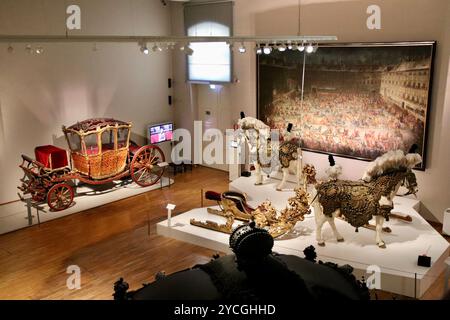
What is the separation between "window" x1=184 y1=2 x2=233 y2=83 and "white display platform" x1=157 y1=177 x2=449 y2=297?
4251mm

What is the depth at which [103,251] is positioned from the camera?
26.5ft

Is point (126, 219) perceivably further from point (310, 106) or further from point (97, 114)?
point (310, 106)

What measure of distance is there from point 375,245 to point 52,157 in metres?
6.43

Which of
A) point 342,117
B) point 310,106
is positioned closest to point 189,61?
point 310,106

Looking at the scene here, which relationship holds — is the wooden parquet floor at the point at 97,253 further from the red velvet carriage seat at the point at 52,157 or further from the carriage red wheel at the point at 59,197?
the red velvet carriage seat at the point at 52,157

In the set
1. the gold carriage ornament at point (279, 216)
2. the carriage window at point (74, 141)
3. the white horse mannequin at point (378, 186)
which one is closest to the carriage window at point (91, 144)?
the carriage window at point (74, 141)

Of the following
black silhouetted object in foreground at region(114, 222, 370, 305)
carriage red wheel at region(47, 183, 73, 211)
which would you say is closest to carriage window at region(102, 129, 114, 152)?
carriage red wheel at region(47, 183, 73, 211)

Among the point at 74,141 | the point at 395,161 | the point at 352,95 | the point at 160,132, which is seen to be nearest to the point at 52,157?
the point at 74,141

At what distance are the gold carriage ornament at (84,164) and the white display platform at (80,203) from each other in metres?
0.18

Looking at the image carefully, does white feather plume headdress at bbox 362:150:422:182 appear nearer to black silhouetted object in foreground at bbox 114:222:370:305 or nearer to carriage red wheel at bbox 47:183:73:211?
black silhouetted object in foreground at bbox 114:222:370:305

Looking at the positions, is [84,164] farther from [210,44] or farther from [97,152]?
[210,44]

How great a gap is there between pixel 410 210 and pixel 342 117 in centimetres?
240

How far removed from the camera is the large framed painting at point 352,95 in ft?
28.8
